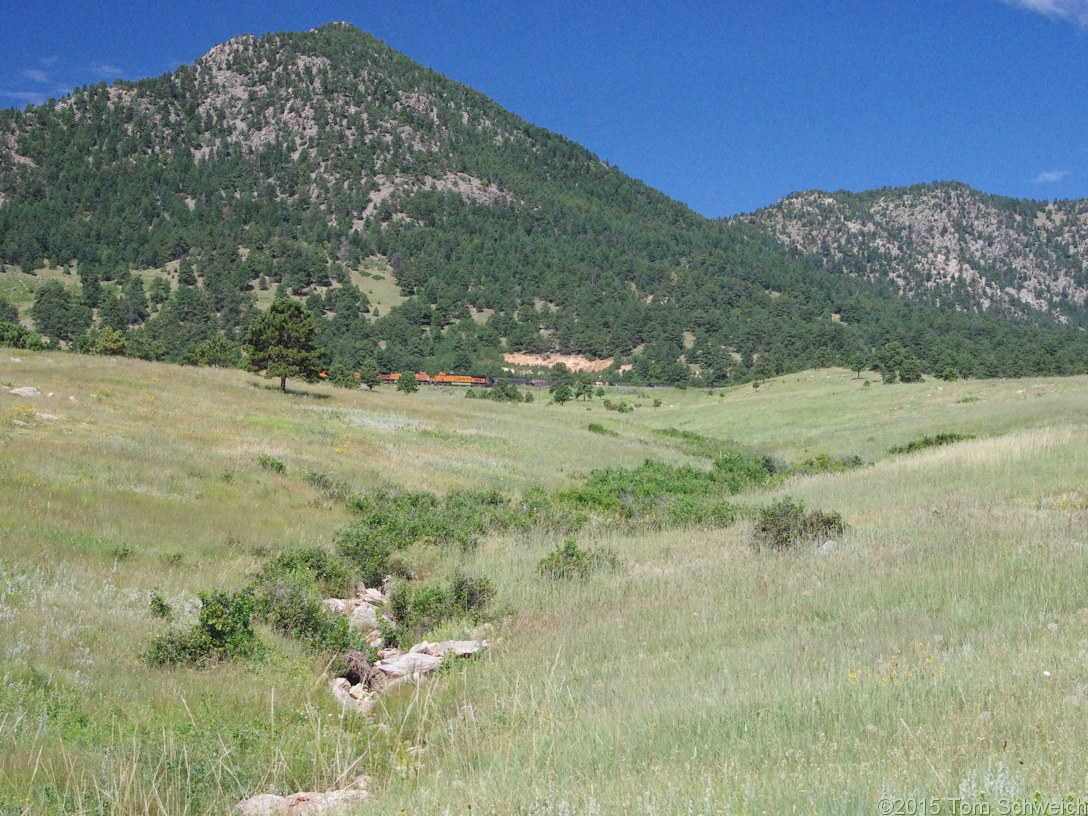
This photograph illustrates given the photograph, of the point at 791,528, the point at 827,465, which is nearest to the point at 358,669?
the point at 791,528

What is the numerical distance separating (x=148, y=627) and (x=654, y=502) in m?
16.1

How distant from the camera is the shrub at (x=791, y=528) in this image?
1315 centimetres

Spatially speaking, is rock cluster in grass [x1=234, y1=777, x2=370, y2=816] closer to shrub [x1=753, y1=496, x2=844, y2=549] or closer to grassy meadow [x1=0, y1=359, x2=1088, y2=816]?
grassy meadow [x1=0, y1=359, x2=1088, y2=816]

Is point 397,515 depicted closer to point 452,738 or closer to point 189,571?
point 189,571

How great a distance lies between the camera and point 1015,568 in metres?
8.77

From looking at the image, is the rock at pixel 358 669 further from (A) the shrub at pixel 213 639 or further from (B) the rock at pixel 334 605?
(B) the rock at pixel 334 605

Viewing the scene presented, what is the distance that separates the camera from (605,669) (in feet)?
24.6

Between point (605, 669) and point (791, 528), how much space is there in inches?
282

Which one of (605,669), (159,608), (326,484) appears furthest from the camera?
(326,484)

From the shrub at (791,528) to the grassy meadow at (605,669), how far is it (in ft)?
1.42

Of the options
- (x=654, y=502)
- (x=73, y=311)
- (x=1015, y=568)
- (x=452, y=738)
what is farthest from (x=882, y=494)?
(x=73, y=311)

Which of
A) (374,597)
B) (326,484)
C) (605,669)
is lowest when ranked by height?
(374,597)

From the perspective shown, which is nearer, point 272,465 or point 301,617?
point 301,617

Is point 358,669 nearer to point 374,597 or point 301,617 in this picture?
point 301,617
